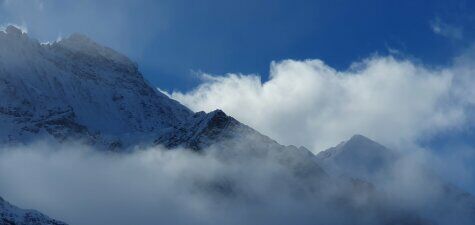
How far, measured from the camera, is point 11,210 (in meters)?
170

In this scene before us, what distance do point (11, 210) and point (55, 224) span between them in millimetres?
8777

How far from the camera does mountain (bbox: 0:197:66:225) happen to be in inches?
6481

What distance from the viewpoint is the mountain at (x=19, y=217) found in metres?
165

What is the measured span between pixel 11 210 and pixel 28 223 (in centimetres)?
450

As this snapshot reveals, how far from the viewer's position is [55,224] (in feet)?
567

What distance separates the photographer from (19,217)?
16825 cm

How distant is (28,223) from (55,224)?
6368mm
